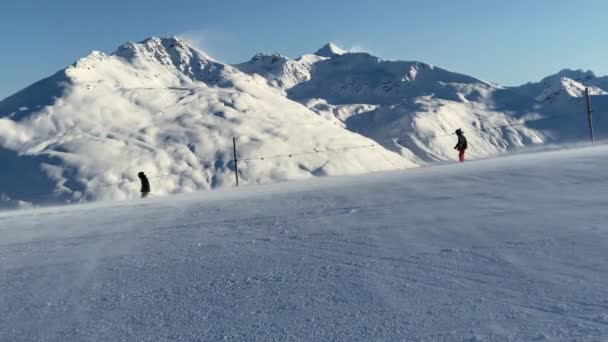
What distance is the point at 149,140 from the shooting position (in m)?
141

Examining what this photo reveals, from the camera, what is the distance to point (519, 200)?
7.43m

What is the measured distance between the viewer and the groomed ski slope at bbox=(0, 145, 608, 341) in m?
3.49

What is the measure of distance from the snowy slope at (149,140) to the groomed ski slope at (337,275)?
341 feet

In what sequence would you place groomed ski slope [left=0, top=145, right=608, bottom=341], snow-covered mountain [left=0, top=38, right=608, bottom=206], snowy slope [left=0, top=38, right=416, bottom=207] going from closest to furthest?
groomed ski slope [left=0, top=145, right=608, bottom=341] → snow-covered mountain [left=0, top=38, right=608, bottom=206] → snowy slope [left=0, top=38, right=416, bottom=207]

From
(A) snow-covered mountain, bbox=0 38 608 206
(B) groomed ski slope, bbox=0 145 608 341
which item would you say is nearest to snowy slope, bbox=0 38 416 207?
(A) snow-covered mountain, bbox=0 38 608 206

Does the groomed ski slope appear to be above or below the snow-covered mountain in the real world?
below

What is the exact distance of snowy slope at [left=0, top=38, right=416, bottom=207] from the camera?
120 m

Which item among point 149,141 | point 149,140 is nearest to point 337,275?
point 149,141

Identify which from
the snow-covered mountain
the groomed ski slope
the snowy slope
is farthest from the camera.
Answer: the snowy slope

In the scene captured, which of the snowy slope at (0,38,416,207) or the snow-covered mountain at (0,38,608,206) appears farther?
the snowy slope at (0,38,416,207)

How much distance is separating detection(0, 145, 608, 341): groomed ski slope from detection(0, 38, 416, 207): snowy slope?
10406 centimetres

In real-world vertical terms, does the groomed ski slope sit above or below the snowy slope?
below

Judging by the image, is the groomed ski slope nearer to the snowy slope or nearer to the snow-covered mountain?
the snow-covered mountain

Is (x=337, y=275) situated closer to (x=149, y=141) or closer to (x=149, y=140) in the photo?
(x=149, y=141)
